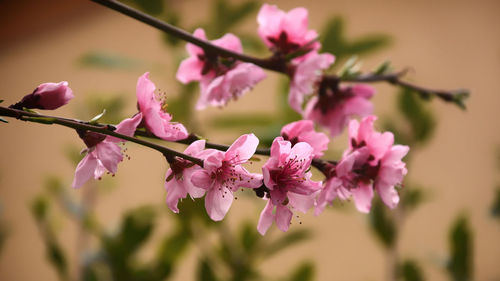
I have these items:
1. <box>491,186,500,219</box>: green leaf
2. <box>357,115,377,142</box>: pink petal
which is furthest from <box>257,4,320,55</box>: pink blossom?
<box>491,186,500,219</box>: green leaf

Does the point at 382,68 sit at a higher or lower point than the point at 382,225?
higher

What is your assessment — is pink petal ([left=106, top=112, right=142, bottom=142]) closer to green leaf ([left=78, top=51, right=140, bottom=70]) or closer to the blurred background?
the blurred background

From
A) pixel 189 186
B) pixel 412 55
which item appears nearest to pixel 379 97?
pixel 412 55

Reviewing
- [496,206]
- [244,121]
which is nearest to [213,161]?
[244,121]

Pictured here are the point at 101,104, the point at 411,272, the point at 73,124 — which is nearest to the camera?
the point at 73,124

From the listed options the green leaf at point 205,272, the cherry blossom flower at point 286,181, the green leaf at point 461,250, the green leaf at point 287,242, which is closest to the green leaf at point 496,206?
the green leaf at point 461,250

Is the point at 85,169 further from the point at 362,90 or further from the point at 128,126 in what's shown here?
the point at 362,90
